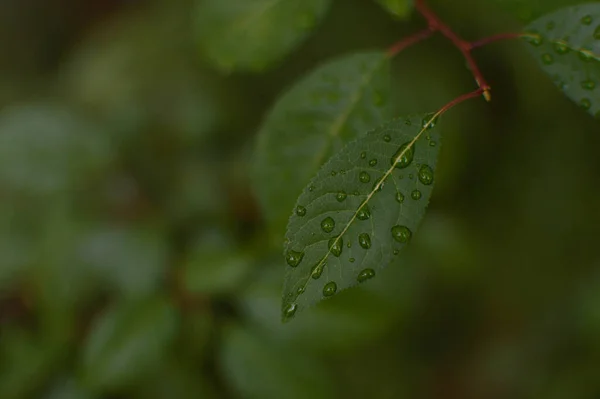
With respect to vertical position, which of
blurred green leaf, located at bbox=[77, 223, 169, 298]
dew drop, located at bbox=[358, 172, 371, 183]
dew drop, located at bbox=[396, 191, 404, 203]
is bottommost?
blurred green leaf, located at bbox=[77, 223, 169, 298]

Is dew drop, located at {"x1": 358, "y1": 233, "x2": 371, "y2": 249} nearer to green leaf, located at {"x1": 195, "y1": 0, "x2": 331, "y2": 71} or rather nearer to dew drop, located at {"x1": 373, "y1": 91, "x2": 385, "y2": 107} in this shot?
dew drop, located at {"x1": 373, "y1": 91, "x2": 385, "y2": 107}

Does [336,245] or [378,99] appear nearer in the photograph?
[336,245]

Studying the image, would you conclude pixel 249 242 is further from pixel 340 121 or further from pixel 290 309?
pixel 290 309

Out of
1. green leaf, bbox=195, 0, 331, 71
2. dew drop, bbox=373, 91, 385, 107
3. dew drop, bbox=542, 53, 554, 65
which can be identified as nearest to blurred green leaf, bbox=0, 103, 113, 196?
green leaf, bbox=195, 0, 331, 71

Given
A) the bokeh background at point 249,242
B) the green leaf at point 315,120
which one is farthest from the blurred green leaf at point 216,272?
the green leaf at point 315,120

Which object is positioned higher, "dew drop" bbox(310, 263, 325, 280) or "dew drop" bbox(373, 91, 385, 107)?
"dew drop" bbox(373, 91, 385, 107)

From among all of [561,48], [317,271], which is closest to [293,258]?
[317,271]

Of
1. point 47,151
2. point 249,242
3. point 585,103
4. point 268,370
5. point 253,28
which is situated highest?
point 253,28

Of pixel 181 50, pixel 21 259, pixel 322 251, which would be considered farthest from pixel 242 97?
pixel 322 251
